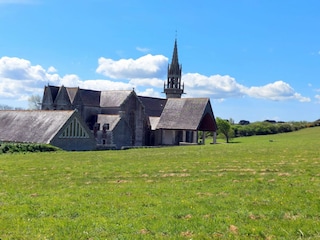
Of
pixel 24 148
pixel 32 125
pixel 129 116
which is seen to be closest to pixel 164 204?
pixel 24 148

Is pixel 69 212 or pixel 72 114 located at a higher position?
pixel 72 114

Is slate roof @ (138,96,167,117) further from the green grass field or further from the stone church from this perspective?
the green grass field

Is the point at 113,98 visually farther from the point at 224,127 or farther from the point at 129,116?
the point at 224,127

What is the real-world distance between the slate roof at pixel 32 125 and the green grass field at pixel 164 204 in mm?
25591

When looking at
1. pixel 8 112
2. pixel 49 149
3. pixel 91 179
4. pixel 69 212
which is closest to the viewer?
pixel 69 212

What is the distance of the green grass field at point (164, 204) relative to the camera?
378 inches

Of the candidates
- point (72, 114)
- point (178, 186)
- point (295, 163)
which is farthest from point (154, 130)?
point (178, 186)

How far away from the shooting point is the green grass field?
9.59 meters

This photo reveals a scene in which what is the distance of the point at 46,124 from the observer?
47.3 meters

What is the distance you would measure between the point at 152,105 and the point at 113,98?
8.96 meters

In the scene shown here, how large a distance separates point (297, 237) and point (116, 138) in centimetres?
4925

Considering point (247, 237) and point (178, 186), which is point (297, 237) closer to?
point (247, 237)

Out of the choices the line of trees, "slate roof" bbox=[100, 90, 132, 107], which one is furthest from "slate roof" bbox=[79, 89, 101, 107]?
the line of trees

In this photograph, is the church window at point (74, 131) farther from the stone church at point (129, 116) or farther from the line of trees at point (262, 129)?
the line of trees at point (262, 129)
